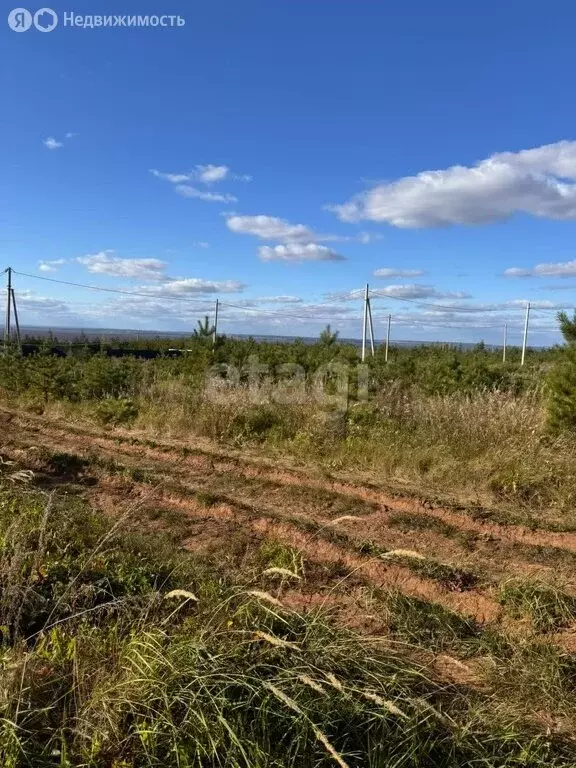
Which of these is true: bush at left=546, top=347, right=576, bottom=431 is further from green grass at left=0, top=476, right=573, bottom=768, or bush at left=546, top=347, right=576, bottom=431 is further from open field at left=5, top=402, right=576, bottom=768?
green grass at left=0, top=476, right=573, bottom=768

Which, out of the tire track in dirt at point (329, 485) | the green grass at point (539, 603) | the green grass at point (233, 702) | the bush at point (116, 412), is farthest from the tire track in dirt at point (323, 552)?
the bush at point (116, 412)

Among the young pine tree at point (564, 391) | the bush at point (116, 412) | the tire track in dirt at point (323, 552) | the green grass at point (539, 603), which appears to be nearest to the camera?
the green grass at point (539, 603)

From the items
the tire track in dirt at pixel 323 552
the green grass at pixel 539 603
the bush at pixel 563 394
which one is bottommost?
the tire track in dirt at pixel 323 552

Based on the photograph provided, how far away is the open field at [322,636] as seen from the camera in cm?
224

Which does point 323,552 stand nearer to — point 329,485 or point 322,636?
point 322,636

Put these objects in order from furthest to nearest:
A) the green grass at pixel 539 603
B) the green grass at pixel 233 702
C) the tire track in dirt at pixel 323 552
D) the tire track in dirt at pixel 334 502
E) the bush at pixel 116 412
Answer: the bush at pixel 116 412 → the tire track in dirt at pixel 334 502 → the tire track in dirt at pixel 323 552 → the green grass at pixel 539 603 → the green grass at pixel 233 702

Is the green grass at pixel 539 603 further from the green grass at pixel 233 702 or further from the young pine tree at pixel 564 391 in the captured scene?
the young pine tree at pixel 564 391

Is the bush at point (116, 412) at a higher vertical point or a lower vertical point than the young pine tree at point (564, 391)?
lower

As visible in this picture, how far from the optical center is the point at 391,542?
520 cm

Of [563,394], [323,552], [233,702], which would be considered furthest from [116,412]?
[233,702]

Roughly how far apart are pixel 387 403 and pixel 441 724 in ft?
23.6

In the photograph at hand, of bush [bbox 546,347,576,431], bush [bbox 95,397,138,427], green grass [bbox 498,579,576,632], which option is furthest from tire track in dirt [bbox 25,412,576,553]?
bush [bbox 546,347,576,431]

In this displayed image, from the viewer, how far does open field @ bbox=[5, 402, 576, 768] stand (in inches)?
88.4

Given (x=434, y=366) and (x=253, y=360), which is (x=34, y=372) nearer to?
(x=253, y=360)
